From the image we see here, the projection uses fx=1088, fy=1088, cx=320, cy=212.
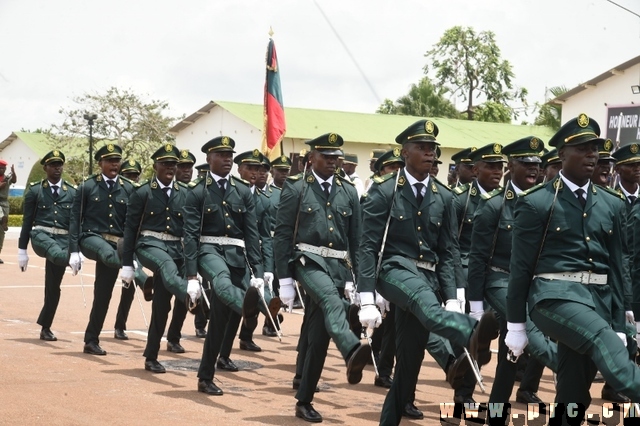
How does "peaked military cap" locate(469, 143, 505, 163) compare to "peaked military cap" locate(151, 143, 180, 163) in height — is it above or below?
above

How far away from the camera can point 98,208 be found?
13.5 metres

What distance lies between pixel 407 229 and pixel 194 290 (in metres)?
2.72

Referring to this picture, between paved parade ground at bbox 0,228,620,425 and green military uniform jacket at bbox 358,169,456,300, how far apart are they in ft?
4.83

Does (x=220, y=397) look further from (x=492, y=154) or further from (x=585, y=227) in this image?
(x=585, y=227)

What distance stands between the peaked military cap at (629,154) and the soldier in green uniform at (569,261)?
3.43 meters

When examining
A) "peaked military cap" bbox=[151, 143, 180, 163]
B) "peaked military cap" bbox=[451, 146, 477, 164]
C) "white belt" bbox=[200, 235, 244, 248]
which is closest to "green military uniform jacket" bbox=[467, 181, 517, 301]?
"white belt" bbox=[200, 235, 244, 248]

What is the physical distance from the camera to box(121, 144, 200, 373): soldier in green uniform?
466 inches

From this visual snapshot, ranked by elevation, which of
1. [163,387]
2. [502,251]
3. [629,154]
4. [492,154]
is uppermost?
[629,154]

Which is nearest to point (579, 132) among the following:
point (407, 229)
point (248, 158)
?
point (407, 229)

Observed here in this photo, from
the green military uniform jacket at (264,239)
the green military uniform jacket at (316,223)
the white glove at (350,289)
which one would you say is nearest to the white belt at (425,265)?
the green military uniform jacket at (316,223)

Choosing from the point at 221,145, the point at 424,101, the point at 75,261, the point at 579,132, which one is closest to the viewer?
the point at 579,132

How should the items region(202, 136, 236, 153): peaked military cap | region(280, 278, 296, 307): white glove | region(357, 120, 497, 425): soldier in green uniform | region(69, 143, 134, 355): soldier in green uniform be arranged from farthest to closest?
region(69, 143, 134, 355): soldier in green uniform
region(202, 136, 236, 153): peaked military cap
region(280, 278, 296, 307): white glove
region(357, 120, 497, 425): soldier in green uniform

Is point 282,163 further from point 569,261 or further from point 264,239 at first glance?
point 569,261

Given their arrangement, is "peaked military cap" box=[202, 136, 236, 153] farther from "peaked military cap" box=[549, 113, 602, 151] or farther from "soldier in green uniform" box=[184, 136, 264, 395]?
"peaked military cap" box=[549, 113, 602, 151]
